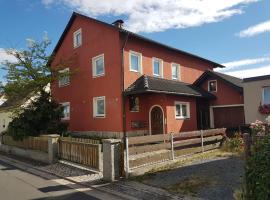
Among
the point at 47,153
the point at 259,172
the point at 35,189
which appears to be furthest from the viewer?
the point at 47,153

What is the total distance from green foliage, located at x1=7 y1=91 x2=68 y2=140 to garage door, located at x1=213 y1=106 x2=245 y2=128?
1249 cm

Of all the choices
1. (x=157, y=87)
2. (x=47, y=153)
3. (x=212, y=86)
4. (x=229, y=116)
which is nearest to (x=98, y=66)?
(x=157, y=87)

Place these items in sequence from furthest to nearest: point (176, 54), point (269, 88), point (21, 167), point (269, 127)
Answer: point (176, 54) < point (269, 88) < point (21, 167) < point (269, 127)

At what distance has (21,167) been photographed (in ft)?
47.1

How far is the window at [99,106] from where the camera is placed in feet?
73.3

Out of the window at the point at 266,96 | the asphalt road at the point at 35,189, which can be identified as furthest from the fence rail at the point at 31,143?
the window at the point at 266,96

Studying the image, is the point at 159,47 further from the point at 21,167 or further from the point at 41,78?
the point at 21,167

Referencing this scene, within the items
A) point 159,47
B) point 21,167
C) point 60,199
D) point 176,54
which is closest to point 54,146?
point 21,167

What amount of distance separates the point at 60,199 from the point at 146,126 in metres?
13.9

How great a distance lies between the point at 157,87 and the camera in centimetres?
2038

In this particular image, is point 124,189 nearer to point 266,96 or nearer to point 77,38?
point 266,96

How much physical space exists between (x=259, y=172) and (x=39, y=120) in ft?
54.0

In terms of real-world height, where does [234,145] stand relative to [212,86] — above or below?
below

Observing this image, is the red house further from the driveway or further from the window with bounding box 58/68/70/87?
the driveway
